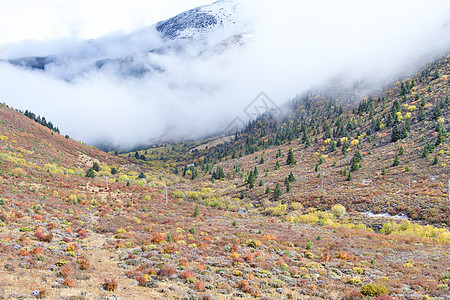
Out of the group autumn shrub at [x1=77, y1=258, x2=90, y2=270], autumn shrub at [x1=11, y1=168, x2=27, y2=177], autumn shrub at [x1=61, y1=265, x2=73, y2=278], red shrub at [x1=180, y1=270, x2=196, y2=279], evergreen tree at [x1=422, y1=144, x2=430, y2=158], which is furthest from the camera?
evergreen tree at [x1=422, y1=144, x2=430, y2=158]

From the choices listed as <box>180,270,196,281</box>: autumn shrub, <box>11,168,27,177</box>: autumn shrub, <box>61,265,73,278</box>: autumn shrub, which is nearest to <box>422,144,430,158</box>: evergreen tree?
<box>180,270,196,281</box>: autumn shrub

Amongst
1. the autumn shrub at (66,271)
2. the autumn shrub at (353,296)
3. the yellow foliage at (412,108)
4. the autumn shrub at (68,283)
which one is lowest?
the autumn shrub at (353,296)

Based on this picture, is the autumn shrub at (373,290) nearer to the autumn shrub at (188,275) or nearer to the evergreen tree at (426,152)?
the autumn shrub at (188,275)

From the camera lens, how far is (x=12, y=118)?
85.1 meters

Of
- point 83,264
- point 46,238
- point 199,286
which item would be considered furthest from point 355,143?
point 83,264

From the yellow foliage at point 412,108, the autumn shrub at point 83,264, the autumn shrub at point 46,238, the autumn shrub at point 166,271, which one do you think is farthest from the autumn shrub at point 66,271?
the yellow foliage at point 412,108

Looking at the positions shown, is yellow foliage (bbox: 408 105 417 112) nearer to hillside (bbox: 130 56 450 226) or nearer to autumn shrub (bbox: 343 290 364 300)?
hillside (bbox: 130 56 450 226)

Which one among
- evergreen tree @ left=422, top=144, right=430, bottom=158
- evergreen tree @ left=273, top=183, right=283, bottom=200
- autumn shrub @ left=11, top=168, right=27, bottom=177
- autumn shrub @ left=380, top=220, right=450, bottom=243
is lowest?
autumn shrub @ left=380, top=220, right=450, bottom=243

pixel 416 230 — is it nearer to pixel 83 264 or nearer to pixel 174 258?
pixel 174 258

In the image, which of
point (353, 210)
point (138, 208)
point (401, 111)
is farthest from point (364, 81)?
point (138, 208)

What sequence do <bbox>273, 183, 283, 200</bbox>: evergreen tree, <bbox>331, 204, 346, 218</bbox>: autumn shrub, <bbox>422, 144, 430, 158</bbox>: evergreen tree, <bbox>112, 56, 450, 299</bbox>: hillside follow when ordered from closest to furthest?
<bbox>112, 56, 450, 299</bbox>: hillside < <bbox>331, 204, 346, 218</bbox>: autumn shrub < <bbox>422, 144, 430, 158</bbox>: evergreen tree < <bbox>273, 183, 283, 200</bbox>: evergreen tree

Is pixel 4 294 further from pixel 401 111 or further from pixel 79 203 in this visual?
pixel 401 111

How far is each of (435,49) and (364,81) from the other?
45.5 m

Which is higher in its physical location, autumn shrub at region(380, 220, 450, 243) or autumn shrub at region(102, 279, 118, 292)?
autumn shrub at region(102, 279, 118, 292)
